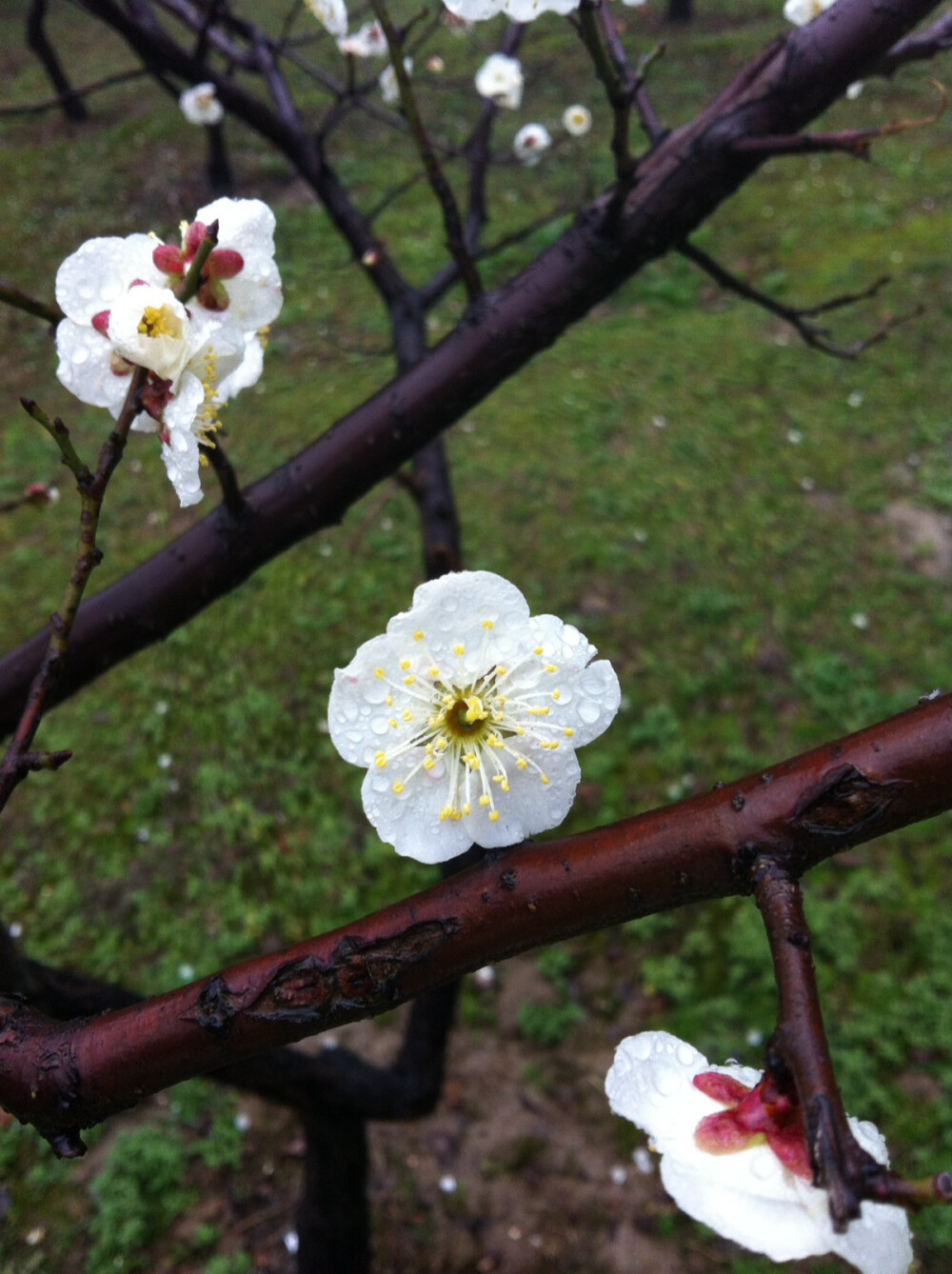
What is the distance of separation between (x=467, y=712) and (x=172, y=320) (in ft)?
1.33

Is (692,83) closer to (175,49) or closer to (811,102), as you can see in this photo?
(175,49)

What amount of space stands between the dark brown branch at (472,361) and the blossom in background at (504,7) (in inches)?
10.7

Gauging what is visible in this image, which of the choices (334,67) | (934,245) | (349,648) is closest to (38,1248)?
(349,648)

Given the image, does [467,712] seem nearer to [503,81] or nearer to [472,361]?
[472,361]

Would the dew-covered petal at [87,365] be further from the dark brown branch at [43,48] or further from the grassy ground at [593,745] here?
the dark brown branch at [43,48]

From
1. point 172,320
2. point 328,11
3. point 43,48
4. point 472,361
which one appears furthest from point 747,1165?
point 43,48

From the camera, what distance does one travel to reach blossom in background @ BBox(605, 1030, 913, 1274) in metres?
0.46

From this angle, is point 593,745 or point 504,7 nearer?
point 504,7

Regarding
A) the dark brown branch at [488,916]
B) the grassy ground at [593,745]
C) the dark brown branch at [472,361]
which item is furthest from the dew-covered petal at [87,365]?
the grassy ground at [593,745]

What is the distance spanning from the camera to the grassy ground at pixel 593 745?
227cm

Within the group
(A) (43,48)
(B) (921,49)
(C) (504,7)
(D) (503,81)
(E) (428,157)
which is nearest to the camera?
(C) (504,7)

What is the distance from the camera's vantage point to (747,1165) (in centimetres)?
49

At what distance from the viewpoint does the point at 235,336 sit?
78cm

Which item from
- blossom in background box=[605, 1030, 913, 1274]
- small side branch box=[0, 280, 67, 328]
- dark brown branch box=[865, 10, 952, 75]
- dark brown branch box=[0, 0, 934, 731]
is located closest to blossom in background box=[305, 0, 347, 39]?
dark brown branch box=[0, 0, 934, 731]
